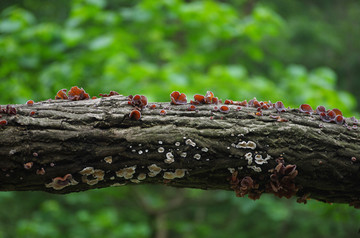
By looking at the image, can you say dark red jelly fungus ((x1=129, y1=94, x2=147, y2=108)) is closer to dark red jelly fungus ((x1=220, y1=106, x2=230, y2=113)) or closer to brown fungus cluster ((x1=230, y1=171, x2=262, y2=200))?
dark red jelly fungus ((x1=220, y1=106, x2=230, y2=113))

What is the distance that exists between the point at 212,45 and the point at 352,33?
5963 millimetres

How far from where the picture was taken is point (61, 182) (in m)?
1.61

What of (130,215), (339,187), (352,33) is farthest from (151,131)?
(352,33)

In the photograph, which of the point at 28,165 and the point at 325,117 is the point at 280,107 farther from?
the point at 28,165

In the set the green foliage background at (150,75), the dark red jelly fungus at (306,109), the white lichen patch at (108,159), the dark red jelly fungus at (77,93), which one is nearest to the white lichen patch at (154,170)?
the white lichen patch at (108,159)

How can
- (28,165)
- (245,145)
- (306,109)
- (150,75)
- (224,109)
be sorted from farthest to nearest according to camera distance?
(150,75) < (306,109) < (224,109) < (245,145) < (28,165)

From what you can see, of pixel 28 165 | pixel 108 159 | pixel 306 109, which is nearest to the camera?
pixel 28 165

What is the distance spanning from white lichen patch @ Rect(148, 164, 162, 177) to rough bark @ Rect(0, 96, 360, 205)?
0.02 m

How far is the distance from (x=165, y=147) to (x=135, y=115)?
22cm

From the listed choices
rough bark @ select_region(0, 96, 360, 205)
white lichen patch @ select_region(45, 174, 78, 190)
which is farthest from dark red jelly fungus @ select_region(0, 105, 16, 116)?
white lichen patch @ select_region(45, 174, 78, 190)

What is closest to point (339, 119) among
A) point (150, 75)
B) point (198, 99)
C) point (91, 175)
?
point (198, 99)

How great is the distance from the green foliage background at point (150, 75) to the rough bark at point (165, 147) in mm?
1894

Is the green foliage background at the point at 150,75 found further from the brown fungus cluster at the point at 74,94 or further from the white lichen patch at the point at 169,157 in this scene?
the white lichen patch at the point at 169,157

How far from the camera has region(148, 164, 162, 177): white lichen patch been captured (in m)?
1.69
